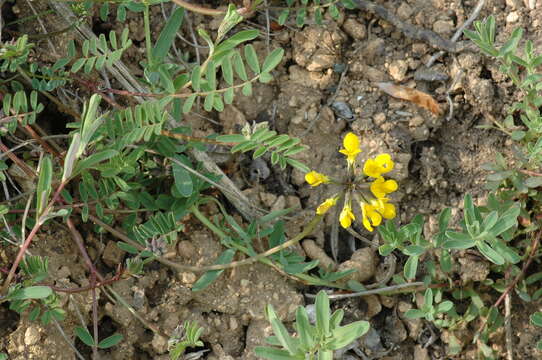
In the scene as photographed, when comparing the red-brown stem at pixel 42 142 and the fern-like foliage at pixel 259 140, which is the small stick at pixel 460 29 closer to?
the fern-like foliage at pixel 259 140

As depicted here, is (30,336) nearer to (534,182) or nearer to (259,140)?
(259,140)

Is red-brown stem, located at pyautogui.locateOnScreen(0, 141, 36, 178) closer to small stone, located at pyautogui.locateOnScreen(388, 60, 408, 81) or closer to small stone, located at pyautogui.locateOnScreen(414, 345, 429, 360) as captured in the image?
small stone, located at pyautogui.locateOnScreen(388, 60, 408, 81)

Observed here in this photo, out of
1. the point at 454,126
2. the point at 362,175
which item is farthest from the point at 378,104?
the point at 362,175

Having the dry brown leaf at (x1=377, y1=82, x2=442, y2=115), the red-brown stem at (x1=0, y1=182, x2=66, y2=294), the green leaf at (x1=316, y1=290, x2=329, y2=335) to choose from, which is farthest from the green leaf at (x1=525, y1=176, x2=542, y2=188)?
the red-brown stem at (x1=0, y1=182, x2=66, y2=294)

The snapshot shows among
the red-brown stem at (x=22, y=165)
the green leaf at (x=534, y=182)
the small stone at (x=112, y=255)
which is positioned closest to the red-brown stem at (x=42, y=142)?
the red-brown stem at (x=22, y=165)

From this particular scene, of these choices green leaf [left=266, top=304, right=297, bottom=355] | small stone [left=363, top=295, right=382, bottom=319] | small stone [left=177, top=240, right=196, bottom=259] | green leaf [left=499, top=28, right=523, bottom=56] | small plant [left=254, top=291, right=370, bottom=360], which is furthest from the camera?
A: small stone [left=363, top=295, right=382, bottom=319]

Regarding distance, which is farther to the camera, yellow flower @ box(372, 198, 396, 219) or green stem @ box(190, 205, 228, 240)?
green stem @ box(190, 205, 228, 240)
